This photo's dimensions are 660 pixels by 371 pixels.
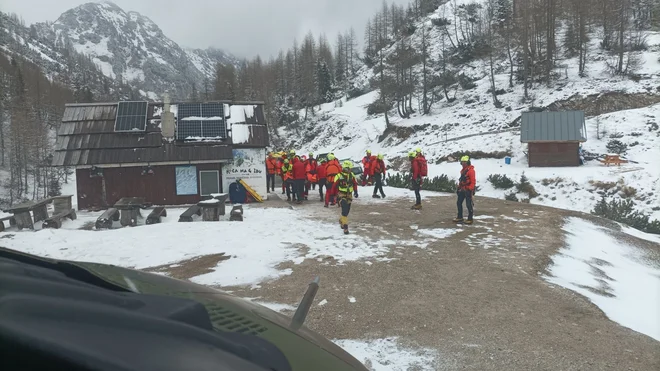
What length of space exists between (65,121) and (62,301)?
23.0 meters

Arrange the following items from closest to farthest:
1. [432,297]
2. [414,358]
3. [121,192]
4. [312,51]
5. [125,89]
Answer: [414,358], [432,297], [121,192], [312,51], [125,89]

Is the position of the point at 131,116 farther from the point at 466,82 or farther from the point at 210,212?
the point at 466,82

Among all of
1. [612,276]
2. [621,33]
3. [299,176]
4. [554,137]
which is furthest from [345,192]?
[621,33]

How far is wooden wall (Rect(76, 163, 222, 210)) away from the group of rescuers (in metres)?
4.76

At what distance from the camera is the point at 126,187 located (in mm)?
19562

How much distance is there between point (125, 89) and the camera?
148m

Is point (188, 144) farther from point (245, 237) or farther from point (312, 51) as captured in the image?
point (312, 51)

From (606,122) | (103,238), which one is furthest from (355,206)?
(606,122)

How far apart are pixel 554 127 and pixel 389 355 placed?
26303 mm

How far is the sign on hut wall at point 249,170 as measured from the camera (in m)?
20.2

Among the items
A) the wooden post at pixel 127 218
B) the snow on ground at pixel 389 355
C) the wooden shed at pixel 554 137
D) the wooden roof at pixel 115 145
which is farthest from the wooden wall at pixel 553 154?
the snow on ground at pixel 389 355

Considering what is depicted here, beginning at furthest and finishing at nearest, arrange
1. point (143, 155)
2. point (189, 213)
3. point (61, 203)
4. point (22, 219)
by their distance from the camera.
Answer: point (143, 155)
point (61, 203)
point (22, 219)
point (189, 213)

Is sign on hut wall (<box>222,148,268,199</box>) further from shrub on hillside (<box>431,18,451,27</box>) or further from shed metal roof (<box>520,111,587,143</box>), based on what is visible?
shrub on hillside (<box>431,18,451,27</box>)

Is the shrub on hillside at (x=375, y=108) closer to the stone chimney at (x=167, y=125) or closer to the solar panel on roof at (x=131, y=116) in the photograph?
the solar panel on roof at (x=131, y=116)
